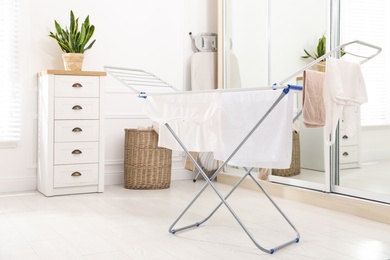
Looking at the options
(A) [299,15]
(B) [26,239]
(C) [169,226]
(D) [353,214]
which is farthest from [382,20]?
(B) [26,239]

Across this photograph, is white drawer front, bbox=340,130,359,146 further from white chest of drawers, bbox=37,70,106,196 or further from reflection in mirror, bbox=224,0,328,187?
white chest of drawers, bbox=37,70,106,196

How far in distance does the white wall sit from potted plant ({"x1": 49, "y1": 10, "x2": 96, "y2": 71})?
207 mm

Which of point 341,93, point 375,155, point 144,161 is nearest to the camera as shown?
point 341,93

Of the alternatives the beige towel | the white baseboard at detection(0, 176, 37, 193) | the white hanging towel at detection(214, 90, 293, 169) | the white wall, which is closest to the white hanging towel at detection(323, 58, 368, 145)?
the beige towel

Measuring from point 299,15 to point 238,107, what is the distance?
1.48 meters

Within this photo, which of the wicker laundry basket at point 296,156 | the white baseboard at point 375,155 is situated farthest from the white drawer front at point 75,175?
the white baseboard at point 375,155

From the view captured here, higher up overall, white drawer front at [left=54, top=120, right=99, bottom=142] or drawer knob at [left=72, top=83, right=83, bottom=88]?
drawer knob at [left=72, top=83, right=83, bottom=88]

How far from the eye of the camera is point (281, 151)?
2068 mm

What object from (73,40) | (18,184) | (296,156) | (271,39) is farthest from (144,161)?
(271,39)

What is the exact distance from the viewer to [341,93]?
2000 mm

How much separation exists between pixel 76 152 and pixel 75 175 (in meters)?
0.18

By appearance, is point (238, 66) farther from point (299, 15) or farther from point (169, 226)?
point (169, 226)

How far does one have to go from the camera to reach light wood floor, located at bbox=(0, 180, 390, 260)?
6.91 feet

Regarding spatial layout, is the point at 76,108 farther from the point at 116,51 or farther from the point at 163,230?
the point at 163,230
